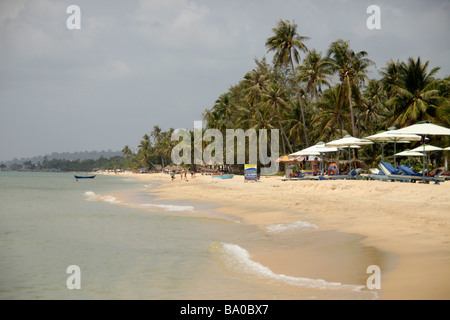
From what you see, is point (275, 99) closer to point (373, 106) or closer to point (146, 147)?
point (373, 106)

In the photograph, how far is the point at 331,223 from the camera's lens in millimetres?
9953

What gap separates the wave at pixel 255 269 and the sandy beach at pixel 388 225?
0.24 m

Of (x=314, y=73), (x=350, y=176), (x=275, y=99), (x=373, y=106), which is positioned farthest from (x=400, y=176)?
(x=373, y=106)

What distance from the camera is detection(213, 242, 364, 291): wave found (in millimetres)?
4996

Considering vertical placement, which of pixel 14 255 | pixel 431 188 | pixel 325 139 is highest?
pixel 325 139

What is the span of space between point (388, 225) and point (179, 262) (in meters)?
5.16

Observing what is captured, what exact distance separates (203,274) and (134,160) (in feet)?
557

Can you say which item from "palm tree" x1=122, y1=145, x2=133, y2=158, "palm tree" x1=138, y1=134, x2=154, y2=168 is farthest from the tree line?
"palm tree" x1=122, y1=145, x2=133, y2=158

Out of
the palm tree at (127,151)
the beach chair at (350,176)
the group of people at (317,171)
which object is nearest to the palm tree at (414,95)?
the group of people at (317,171)

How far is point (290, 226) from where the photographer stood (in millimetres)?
9977

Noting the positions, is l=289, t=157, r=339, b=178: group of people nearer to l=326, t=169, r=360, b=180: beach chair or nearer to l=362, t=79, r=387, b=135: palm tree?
l=326, t=169, r=360, b=180: beach chair
